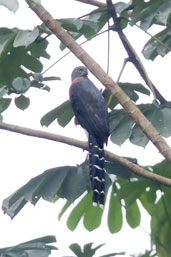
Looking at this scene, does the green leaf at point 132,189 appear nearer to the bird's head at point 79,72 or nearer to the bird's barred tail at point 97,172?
the bird's barred tail at point 97,172

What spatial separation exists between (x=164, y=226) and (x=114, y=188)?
0.52 meters

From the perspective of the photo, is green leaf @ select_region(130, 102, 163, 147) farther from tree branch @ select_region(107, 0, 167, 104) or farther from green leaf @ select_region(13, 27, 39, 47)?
green leaf @ select_region(13, 27, 39, 47)

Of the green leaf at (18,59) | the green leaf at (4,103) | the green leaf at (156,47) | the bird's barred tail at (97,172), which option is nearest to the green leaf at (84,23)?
the green leaf at (18,59)

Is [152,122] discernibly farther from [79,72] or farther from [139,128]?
[79,72]

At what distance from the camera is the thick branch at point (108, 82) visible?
147 inches

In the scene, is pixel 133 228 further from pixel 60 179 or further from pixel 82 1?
pixel 82 1

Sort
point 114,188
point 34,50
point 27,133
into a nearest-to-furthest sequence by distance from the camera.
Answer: point 27,133, point 34,50, point 114,188

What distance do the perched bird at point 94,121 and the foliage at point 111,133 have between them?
82mm

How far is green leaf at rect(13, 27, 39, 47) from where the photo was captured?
3.94m

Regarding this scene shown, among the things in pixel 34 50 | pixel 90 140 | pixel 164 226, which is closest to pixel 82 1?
pixel 34 50

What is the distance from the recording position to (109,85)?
3889mm

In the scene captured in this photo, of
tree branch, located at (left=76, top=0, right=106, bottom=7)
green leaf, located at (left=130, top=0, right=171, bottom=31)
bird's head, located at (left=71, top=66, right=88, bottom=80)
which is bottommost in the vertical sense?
green leaf, located at (left=130, top=0, right=171, bottom=31)

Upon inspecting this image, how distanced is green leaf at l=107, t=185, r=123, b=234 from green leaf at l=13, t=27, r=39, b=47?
5.47ft

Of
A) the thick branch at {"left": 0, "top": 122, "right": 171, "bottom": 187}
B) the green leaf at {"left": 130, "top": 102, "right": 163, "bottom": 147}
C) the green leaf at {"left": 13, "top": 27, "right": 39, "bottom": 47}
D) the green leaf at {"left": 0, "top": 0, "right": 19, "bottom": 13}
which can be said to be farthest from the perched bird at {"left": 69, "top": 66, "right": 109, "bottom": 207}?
the green leaf at {"left": 0, "top": 0, "right": 19, "bottom": 13}
